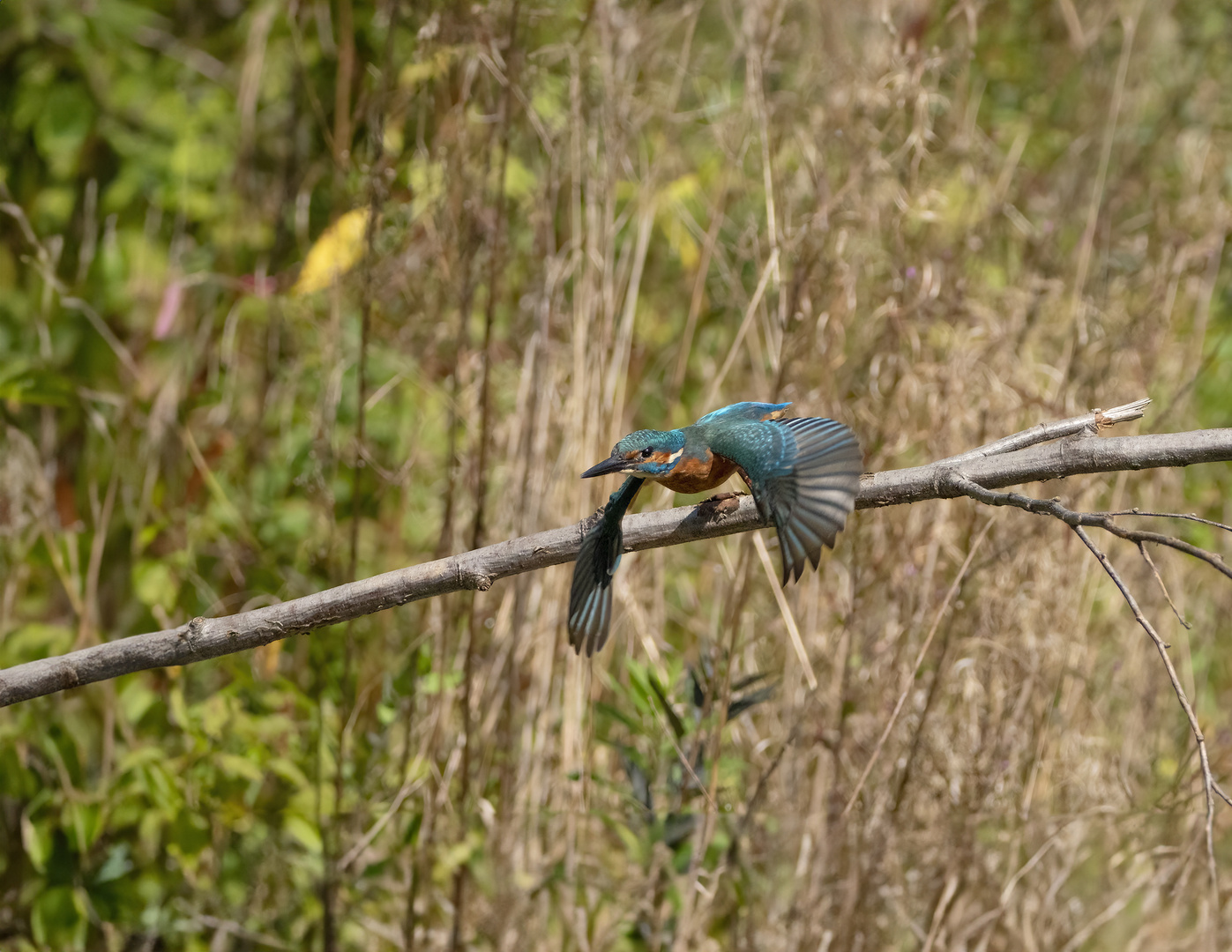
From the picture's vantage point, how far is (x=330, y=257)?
285cm

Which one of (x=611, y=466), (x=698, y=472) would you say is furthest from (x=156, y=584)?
(x=698, y=472)

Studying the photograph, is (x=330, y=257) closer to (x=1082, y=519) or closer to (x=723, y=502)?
(x=723, y=502)

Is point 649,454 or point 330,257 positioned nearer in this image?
point 649,454

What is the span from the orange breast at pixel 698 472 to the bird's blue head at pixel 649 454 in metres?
0.02

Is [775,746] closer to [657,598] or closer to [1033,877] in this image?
[657,598]

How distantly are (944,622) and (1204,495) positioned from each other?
1412mm

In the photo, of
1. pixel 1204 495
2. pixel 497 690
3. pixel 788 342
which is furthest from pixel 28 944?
pixel 1204 495

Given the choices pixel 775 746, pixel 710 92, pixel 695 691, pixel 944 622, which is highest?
pixel 710 92

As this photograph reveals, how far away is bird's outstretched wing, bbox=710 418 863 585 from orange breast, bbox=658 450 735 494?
73 mm

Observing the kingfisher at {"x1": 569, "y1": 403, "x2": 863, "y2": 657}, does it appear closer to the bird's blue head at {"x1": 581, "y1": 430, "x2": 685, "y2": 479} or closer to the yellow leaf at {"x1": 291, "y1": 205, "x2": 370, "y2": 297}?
the bird's blue head at {"x1": 581, "y1": 430, "x2": 685, "y2": 479}

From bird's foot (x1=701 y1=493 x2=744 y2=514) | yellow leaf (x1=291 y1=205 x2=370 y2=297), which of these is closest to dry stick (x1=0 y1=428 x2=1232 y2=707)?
bird's foot (x1=701 y1=493 x2=744 y2=514)

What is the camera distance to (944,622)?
7.60 feet

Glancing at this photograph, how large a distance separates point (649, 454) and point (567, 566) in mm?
824

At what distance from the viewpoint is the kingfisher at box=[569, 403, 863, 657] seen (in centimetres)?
135
